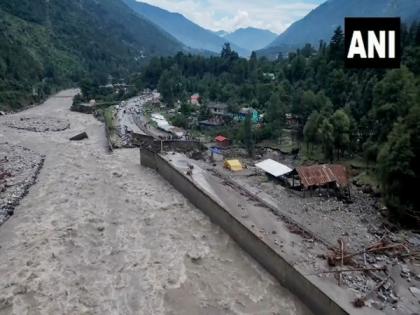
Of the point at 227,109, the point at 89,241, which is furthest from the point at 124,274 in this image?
the point at 227,109

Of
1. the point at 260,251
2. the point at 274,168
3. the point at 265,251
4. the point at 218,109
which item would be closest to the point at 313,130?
the point at 274,168

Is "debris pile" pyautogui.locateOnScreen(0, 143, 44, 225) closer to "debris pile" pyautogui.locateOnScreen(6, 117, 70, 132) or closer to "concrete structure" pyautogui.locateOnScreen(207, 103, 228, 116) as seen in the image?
"debris pile" pyautogui.locateOnScreen(6, 117, 70, 132)

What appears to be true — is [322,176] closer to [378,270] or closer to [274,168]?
[274,168]

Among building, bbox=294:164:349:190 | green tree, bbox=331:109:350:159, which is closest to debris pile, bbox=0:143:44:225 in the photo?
building, bbox=294:164:349:190

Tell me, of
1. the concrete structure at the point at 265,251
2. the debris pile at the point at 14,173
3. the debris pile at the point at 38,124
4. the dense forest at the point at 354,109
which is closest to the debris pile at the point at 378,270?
the concrete structure at the point at 265,251

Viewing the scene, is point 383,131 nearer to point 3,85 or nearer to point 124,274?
point 124,274

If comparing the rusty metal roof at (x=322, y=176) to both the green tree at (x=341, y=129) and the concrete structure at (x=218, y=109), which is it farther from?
the concrete structure at (x=218, y=109)
